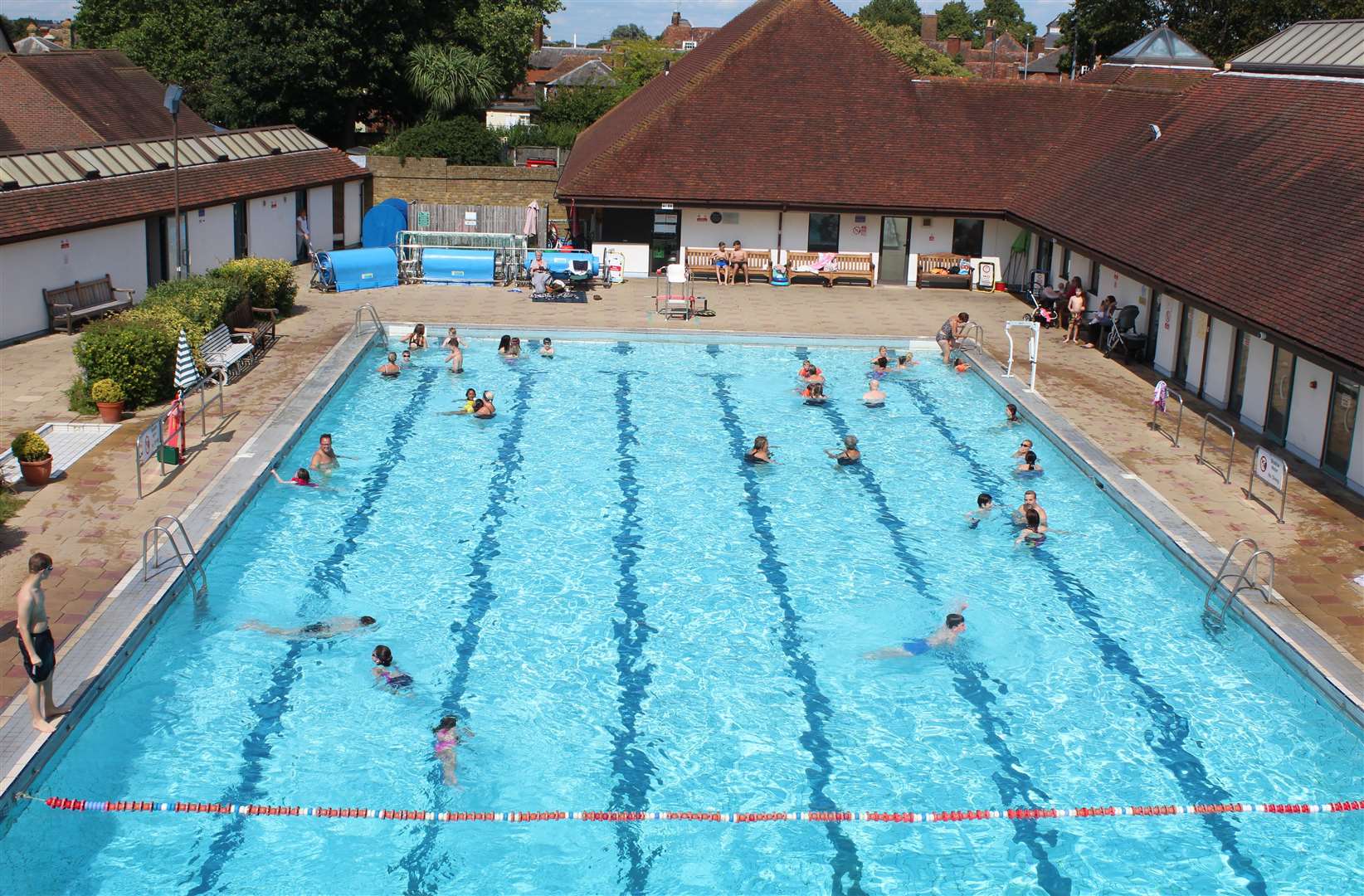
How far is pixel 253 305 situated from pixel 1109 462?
17271 mm

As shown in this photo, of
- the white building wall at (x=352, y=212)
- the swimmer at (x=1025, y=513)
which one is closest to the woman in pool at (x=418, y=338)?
the swimmer at (x=1025, y=513)

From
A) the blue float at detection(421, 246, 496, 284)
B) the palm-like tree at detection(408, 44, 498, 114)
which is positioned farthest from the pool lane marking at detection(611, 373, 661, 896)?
the palm-like tree at detection(408, 44, 498, 114)

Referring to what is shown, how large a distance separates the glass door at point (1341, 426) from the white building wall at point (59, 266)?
851 inches

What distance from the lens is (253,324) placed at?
88.6ft

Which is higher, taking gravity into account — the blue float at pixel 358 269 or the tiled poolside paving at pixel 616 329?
the blue float at pixel 358 269

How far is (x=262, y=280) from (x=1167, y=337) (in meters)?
17.7

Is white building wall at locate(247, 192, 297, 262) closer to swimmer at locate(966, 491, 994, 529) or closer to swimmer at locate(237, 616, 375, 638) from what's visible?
swimmer at locate(237, 616, 375, 638)

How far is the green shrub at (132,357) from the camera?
2003cm

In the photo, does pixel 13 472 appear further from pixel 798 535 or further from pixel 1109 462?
pixel 1109 462

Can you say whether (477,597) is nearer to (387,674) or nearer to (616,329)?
(387,674)

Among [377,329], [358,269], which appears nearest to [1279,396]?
[377,329]

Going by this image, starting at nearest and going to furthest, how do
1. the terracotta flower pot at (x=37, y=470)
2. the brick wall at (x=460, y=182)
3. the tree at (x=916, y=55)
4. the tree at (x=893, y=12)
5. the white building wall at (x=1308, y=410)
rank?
the terracotta flower pot at (x=37, y=470)
the white building wall at (x=1308, y=410)
the brick wall at (x=460, y=182)
the tree at (x=916, y=55)
the tree at (x=893, y=12)

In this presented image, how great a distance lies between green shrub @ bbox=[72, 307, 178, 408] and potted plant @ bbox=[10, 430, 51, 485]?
3.08 metres

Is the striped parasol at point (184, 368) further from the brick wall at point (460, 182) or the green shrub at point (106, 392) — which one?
the brick wall at point (460, 182)
